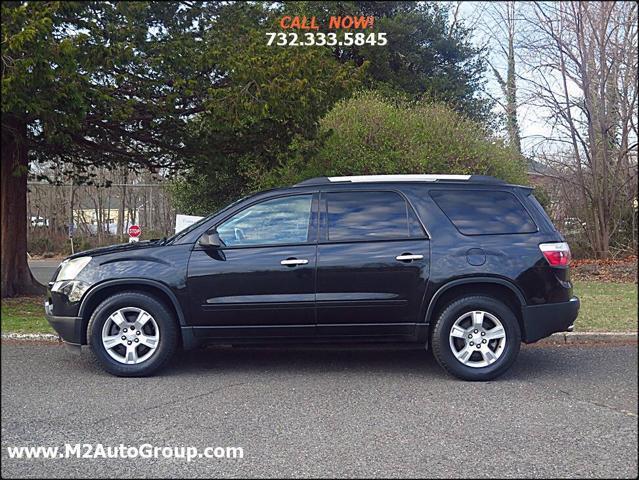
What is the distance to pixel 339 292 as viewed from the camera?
19.4ft

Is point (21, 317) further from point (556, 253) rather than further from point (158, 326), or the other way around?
point (556, 253)

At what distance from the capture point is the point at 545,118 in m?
8.59

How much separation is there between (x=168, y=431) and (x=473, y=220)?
11.1 ft

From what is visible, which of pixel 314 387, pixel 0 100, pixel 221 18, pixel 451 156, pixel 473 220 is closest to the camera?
pixel 314 387

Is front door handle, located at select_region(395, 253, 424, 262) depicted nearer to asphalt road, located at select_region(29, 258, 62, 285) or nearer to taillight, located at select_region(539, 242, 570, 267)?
taillight, located at select_region(539, 242, 570, 267)

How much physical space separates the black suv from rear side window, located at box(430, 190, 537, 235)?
17 millimetres

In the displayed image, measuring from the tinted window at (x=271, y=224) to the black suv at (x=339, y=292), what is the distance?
2cm

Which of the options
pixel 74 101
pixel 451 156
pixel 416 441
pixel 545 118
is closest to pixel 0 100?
pixel 74 101

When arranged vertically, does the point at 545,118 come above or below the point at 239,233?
above

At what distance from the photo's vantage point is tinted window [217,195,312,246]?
20.1 feet

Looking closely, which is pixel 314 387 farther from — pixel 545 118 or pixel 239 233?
pixel 545 118

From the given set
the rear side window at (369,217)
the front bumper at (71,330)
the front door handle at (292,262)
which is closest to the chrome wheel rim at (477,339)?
the rear side window at (369,217)

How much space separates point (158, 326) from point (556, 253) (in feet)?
12.4

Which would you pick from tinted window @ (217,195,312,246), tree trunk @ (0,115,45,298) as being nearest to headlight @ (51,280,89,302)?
tree trunk @ (0,115,45,298)
